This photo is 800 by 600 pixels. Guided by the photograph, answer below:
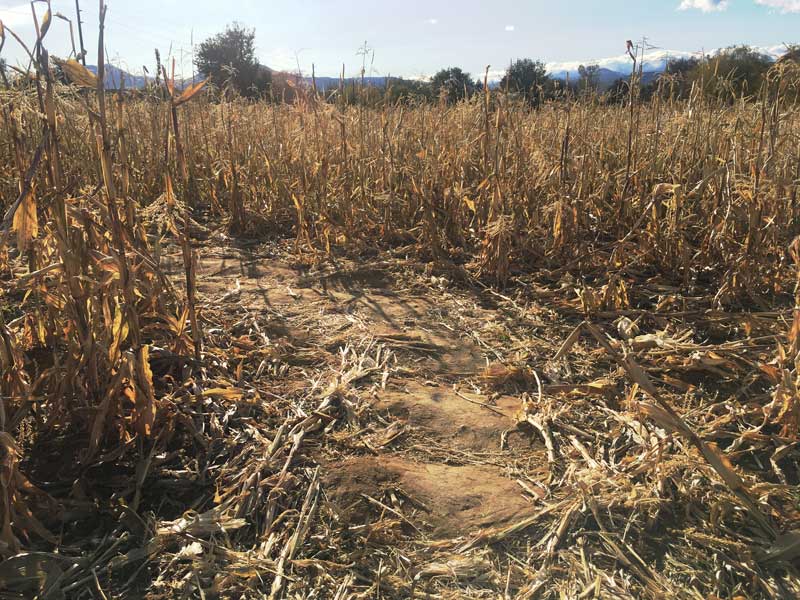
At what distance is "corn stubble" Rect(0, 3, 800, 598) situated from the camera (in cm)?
127

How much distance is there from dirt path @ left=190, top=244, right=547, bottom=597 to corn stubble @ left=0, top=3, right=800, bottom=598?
0.13ft

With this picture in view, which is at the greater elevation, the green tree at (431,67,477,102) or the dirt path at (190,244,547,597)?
the green tree at (431,67,477,102)

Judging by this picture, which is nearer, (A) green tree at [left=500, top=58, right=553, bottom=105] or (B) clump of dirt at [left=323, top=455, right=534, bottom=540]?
(B) clump of dirt at [left=323, top=455, right=534, bottom=540]

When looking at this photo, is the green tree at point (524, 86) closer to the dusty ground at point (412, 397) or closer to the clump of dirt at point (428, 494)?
the dusty ground at point (412, 397)

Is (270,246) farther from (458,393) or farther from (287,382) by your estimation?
(458,393)

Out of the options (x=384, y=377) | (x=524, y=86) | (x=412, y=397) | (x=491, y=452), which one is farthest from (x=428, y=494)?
(x=524, y=86)

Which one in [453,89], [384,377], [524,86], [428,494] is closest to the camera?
[428,494]

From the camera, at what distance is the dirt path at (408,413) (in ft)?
4.60

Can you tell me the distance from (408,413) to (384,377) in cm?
20

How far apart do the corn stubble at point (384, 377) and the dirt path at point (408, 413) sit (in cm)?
4

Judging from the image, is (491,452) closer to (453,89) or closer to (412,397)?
(412,397)

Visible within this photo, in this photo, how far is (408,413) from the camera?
1.81 metres

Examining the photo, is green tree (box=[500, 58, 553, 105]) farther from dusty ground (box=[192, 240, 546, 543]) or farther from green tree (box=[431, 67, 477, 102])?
dusty ground (box=[192, 240, 546, 543])

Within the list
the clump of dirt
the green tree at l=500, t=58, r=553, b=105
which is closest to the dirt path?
the clump of dirt
